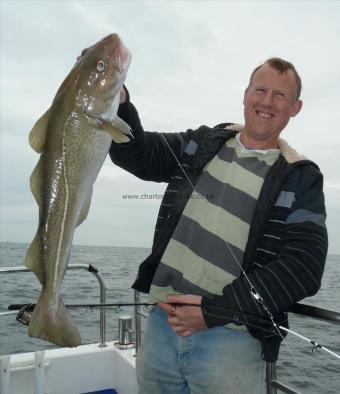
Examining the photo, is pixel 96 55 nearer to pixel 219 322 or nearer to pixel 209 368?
pixel 219 322

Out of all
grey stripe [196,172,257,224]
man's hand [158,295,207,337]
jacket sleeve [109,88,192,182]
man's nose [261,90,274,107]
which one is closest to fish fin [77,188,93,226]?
jacket sleeve [109,88,192,182]

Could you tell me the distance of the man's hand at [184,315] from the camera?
2734 mm

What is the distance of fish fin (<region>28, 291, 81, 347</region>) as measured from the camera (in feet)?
7.72

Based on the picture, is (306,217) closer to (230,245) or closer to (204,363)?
(230,245)

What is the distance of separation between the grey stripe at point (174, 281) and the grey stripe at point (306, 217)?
0.74 metres

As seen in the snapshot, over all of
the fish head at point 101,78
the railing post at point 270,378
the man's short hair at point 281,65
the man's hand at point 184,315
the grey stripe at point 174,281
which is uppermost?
the man's short hair at point 281,65

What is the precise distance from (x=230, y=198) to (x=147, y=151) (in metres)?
0.72

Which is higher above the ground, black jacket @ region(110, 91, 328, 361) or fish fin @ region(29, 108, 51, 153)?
fish fin @ region(29, 108, 51, 153)

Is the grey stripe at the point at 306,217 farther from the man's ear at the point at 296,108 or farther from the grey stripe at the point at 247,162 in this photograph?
the man's ear at the point at 296,108

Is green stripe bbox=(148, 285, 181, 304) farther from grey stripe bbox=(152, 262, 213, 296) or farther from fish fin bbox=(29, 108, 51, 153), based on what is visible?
fish fin bbox=(29, 108, 51, 153)

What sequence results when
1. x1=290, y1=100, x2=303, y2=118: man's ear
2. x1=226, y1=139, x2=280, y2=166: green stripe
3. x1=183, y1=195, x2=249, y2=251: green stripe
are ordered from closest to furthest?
x1=183, y1=195, x2=249, y2=251: green stripe, x1=226, y1=139, x2=280, y2=166: green stripe, x1=290, y1=100, x2=303, y2=118: man's ear

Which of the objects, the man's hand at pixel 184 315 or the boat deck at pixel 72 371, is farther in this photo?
the boat deck at pixel 72 371

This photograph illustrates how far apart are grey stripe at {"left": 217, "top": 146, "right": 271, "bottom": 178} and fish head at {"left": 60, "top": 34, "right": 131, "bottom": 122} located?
99 cm

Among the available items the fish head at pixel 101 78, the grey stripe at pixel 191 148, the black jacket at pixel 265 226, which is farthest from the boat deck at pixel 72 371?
the fish head at pixel 101 78
